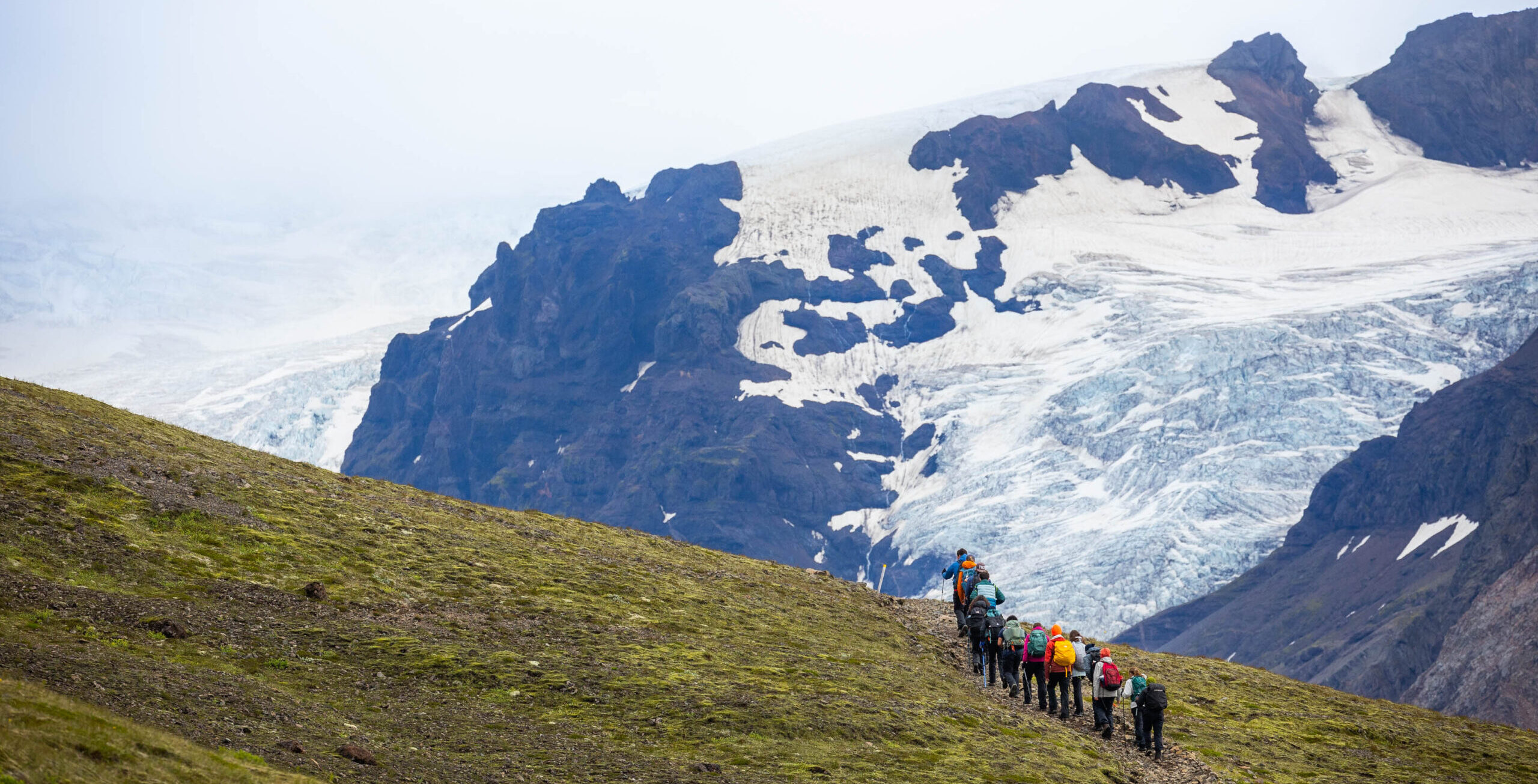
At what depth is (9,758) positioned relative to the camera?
754 inches

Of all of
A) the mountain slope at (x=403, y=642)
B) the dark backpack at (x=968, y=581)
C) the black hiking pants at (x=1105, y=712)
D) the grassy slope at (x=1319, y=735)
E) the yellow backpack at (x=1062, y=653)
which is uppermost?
the mountain slope at (x=403, y=642)

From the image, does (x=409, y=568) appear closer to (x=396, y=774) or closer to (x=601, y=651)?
(x=601, y=651)

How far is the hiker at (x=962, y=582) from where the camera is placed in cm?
5056

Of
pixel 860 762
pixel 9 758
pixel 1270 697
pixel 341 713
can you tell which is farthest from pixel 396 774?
pixel 1270 697

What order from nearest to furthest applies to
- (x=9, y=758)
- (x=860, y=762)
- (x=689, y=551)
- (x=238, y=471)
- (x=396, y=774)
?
(x=9, y=758) → (x=396, y=774) → (x=860, y=762) → (x=238, y=471) → (x=689, y=551)

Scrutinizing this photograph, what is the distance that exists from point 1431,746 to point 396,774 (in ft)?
136

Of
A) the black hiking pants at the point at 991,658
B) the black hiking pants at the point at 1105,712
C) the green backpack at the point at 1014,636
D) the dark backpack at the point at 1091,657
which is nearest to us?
the black hiking pants at the point at 1105,712

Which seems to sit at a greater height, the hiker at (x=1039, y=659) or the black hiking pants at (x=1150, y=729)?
the hiker at (x=1039, y=659)

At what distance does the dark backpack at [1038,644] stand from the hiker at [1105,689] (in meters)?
2.01

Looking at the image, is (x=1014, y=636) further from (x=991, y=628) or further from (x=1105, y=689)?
(x=1105, y=689)

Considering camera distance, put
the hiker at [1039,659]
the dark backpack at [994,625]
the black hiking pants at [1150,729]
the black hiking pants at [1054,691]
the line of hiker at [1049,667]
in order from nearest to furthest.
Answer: the black hiking pants at [1150,729] < the line of hiker at [1049,667] < the black hiking pants at [1054,691] < the hiker at [1039,659] < the dark backpack at [994,625]

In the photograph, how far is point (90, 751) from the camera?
2067 cm

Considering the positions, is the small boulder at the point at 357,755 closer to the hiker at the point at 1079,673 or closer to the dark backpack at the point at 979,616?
the hiker at the point at 1079,673

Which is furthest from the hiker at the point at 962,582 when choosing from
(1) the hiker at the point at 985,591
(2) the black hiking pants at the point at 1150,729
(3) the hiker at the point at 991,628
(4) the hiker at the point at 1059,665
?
(2) the black hiking pants at the point at 1150,729
